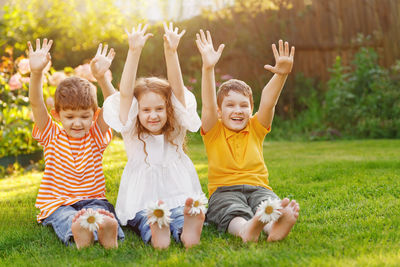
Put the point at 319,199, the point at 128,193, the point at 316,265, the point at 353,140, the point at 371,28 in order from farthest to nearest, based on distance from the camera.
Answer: the point at 371,28 → the point at 353,140 → the point at 319,199 → the point at 128,193 → the point at 316,265

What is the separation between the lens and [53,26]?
8.95 metres

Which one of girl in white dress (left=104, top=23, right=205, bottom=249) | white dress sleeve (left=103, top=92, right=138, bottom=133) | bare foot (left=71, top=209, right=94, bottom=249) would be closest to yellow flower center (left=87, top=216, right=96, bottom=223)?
bare foot (left=71, top=209, right=94, bottom=249)

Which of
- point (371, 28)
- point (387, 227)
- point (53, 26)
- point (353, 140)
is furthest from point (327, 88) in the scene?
point (387, 227)

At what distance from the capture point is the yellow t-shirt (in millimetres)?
2930

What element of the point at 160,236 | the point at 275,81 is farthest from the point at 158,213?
the point at 275,81

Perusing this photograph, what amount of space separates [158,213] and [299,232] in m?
0.75

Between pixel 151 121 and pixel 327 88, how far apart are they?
254 inches

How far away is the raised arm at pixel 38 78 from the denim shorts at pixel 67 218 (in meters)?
0.50

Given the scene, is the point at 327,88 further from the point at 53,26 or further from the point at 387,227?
the point at 387,227

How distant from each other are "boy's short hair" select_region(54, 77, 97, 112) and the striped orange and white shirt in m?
0.17

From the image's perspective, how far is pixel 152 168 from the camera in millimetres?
2758

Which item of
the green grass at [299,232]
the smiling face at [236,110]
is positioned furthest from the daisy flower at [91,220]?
the smiling face at [236,110]

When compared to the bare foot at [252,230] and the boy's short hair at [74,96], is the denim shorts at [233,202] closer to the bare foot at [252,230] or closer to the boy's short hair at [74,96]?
the bare foot at [252,230]

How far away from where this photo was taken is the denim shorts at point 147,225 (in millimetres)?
2507
